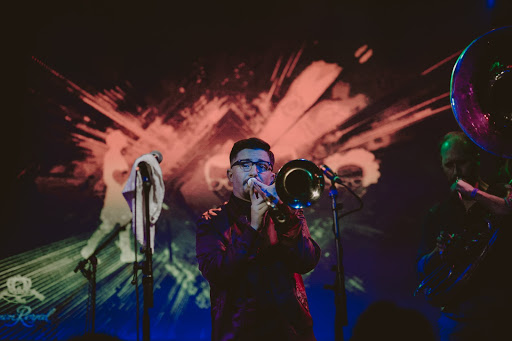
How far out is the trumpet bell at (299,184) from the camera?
194cm

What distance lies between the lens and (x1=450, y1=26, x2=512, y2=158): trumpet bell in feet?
5.79

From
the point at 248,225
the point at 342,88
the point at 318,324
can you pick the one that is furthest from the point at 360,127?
the point at 248,225

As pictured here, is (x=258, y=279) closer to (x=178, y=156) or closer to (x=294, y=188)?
(x=294, y=188)

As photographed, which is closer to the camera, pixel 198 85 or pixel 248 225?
pixel 248 225

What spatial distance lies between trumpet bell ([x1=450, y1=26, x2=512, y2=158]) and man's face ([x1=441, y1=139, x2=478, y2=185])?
66 cm

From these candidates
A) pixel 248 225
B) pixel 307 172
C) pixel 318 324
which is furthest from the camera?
pixel 318 324

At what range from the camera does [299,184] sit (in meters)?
2.04

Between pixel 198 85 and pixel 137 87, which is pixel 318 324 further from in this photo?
pixel 137 87

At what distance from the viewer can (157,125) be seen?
13.4 ft

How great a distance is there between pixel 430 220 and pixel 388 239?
1335mm

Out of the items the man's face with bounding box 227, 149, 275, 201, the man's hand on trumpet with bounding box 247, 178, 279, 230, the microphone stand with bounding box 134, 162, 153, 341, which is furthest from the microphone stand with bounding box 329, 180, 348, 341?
the microphone stand with bounding box 134, 162, 153, 341

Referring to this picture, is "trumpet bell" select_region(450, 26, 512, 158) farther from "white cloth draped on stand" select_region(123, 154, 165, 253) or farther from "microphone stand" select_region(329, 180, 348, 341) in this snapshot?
"white cloth draped on stand" select_region(123, 154, 165, 253)

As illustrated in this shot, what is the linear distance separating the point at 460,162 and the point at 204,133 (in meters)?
2.61

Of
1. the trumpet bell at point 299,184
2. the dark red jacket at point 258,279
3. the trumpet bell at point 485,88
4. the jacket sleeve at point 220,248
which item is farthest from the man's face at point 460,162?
the jacket sleeve at point 220,248
